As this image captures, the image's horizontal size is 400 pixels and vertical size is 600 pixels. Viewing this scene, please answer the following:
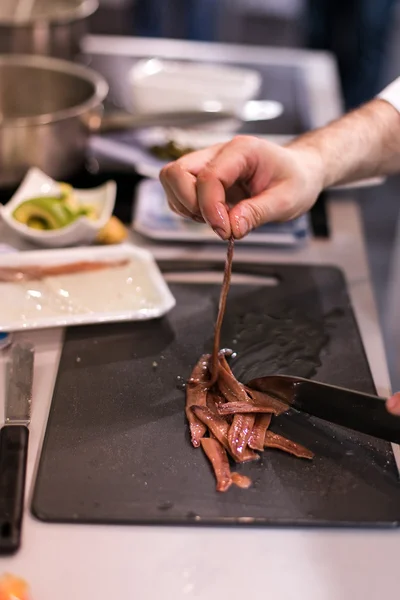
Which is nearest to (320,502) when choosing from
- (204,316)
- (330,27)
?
(204,316)

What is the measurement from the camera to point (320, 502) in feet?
3.08

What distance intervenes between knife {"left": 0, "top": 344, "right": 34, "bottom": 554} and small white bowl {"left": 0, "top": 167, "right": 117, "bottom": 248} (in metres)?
0.30

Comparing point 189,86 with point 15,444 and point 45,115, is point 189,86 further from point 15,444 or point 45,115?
point 15,444

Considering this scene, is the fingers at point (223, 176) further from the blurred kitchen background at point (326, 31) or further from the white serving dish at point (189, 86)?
the blurred kitchen background at point (326, 31)

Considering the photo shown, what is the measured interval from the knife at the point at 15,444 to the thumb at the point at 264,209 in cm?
39

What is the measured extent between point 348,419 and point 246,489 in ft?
0.61

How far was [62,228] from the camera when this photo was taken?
1.44 meters

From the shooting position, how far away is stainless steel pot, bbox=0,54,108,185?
4.98 feet

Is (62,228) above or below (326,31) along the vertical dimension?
above

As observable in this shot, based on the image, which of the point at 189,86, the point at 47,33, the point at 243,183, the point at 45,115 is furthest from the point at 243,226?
the point at 189,86

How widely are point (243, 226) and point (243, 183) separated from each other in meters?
0.24

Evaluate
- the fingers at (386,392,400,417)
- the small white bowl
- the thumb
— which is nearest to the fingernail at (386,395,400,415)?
the fingers at (386,392,400,417)

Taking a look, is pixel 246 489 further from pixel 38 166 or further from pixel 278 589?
pixel 38 166

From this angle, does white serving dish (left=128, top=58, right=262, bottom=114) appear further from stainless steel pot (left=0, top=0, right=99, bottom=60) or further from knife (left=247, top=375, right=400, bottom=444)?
knife (left=247, top=375, right=400, bottom=444)
